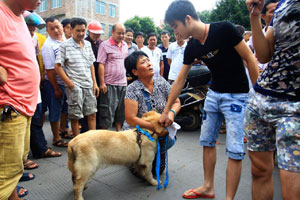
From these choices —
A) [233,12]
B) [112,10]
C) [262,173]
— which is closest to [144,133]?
[262,173]

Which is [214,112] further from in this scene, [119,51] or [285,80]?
[119,51]

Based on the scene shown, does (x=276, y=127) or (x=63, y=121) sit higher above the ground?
(x=276, y=127)

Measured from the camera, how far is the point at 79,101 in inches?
138

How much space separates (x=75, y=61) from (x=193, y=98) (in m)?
2.46

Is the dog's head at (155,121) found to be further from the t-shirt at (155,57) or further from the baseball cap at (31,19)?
the t-shirt at (155,57)

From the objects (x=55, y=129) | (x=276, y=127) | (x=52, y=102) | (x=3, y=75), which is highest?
(x=3, y=75)

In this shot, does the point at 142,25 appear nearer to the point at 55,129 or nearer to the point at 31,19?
the point at 55,129

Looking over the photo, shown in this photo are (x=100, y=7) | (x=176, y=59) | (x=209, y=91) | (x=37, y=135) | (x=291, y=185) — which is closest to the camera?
(x=291, y=185)

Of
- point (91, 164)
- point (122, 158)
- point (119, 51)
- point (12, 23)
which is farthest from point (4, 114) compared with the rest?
point (119, 51)

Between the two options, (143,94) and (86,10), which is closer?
(143,94)

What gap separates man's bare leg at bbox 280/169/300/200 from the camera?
3.92 feet

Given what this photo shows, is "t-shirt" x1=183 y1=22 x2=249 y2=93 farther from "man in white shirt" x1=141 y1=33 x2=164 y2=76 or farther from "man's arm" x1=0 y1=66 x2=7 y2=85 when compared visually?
"man in white shirt" x1=141 y1=33 x2=164 y2=76

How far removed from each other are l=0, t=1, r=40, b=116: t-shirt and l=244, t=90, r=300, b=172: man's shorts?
1.71 m

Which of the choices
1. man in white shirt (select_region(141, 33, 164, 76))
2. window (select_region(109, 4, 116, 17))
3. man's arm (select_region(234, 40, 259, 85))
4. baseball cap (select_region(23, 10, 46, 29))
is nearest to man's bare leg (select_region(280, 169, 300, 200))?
man's arm (select_region(234, 40, 259, 85))
